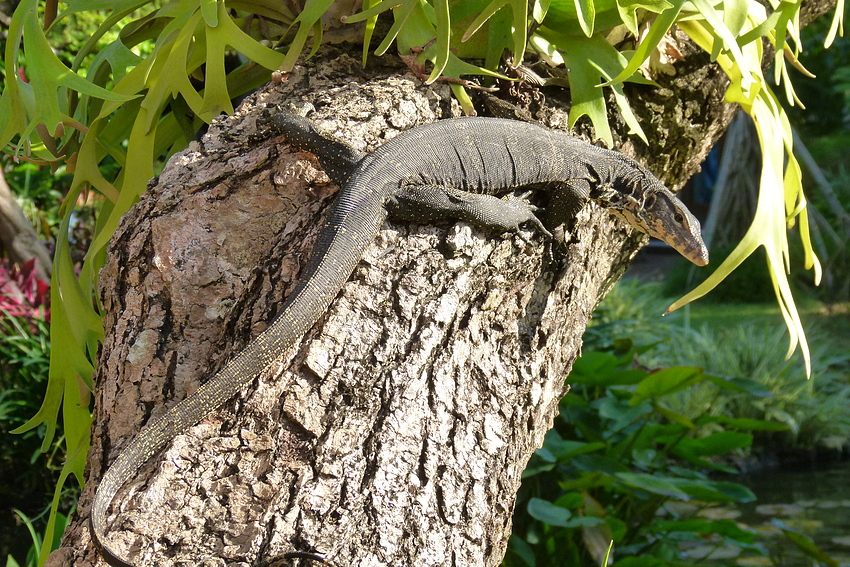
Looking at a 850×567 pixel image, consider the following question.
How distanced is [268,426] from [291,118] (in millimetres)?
712

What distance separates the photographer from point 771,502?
484cm

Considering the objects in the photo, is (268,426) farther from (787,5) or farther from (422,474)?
(787,5)

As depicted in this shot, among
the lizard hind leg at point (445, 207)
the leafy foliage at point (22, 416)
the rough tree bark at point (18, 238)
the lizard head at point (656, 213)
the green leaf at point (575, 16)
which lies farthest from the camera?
the rough tree bark at point (18, 238)

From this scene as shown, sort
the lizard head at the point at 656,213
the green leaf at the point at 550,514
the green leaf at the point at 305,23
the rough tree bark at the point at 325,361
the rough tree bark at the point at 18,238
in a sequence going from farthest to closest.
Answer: the rough tree bark at the point at 18,238, the green leaf at the point at 550,514, the lizard head at the point at 656,213, the green leaf at the point at 305,23, the rough tree bark at the point at 325,361

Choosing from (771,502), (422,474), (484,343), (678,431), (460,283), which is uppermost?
(460,283)

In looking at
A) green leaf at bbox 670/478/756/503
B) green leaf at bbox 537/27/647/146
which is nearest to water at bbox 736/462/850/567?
green leaf at bbox 670/478/756/503

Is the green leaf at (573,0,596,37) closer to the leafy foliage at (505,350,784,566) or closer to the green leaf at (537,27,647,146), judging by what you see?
the green leaf at (537,27,647,146)

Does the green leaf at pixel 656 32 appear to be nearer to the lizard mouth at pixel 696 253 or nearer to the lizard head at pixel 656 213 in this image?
the lizard head at pixel 656 213

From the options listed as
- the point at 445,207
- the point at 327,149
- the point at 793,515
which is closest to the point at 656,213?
the point at 445,207

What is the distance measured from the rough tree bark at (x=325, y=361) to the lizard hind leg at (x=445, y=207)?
35 mm

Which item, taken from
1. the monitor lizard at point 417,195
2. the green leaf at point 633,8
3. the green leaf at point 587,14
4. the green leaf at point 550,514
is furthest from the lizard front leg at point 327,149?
the green leaf at point 550,514

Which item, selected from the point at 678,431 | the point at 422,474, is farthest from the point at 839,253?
the point at 422,474

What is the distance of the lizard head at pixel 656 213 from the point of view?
199 cm

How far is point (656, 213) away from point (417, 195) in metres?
Answer: 0.92
